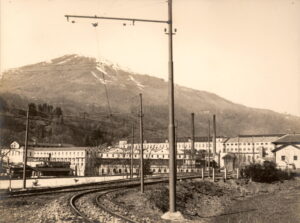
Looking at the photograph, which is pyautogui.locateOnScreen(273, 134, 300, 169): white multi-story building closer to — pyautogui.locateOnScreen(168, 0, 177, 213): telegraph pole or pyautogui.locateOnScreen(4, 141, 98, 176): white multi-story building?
pyautogui.locateOnScreen(4, 141, 98, 176): white multi-story building

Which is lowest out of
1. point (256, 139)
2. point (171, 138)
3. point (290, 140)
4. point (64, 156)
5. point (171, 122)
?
point (171, 138)

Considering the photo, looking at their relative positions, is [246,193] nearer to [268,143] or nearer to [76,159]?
[76,159]

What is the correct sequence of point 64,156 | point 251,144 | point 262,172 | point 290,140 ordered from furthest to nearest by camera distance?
point 251,144
point 64,156
point 290,140
point 262,172

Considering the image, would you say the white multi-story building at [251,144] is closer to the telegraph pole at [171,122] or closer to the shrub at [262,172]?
the shrub at [262,172]

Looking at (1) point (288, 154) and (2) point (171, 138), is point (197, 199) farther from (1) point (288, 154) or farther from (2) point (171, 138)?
(1) point (288, 154)

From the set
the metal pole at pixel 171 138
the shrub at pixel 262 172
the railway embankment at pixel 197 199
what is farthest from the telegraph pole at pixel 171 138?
the shrub at pixel 262 172

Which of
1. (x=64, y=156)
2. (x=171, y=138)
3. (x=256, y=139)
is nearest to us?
(x=171, y=138)

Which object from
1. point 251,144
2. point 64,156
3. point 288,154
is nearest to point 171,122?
point 288,154

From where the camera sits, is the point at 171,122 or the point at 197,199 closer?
the point at 171,122

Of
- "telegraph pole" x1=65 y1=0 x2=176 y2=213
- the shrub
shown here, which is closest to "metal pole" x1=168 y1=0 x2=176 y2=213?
"telegraph pole" x1=65 y1=0 x2=176 y2=213
